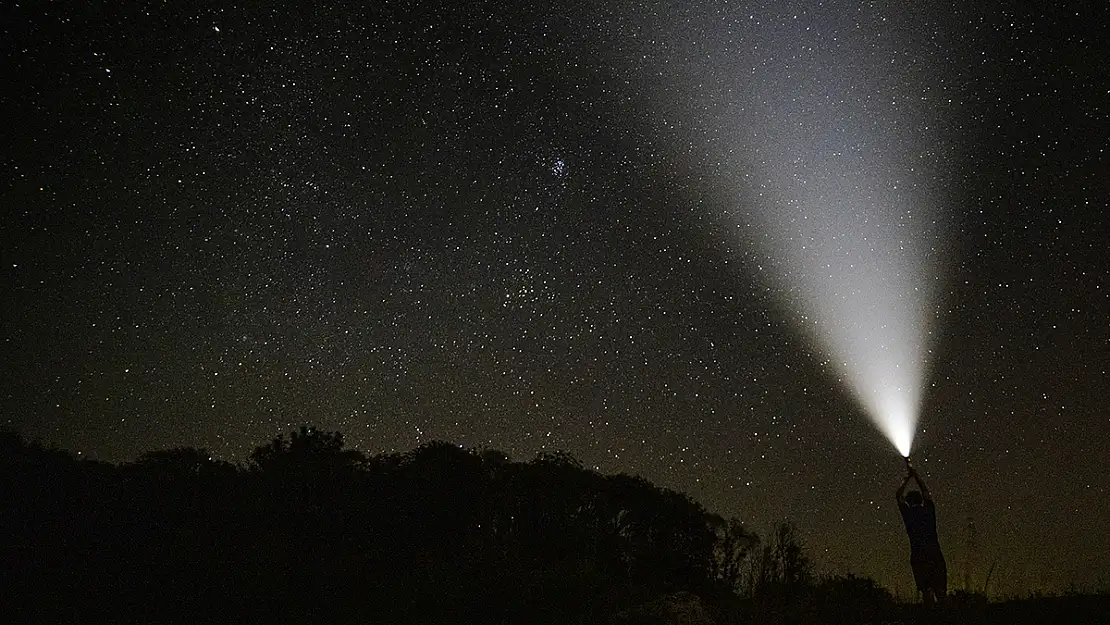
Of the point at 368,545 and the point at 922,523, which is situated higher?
the point at 922,523

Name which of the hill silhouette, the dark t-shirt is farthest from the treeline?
the dark t-shirt

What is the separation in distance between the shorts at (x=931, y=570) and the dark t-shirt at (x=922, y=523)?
10 centimetres

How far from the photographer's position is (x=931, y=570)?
10227 mm

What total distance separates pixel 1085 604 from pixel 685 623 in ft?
13.4

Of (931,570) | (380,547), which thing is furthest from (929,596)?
(380,547)

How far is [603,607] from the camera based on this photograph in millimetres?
10820

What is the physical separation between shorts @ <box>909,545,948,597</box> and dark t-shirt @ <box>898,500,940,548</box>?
0.10 m

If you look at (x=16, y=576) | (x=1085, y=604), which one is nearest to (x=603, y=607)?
(x=1085, y=604)

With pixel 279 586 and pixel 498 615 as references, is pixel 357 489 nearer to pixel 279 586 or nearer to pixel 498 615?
pixel 279 586

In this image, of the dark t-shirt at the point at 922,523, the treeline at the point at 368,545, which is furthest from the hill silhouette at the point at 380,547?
the dark t-shirt at the point at 922,523

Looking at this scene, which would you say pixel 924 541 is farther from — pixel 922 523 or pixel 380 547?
pixel 380 547

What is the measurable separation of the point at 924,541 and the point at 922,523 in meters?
0.22

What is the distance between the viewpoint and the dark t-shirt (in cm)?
1042

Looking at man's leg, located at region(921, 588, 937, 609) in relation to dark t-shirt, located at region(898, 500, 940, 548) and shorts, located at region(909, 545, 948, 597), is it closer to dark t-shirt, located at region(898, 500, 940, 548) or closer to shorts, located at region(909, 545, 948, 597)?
shorts, located at region(909, 545, 948, 597)
